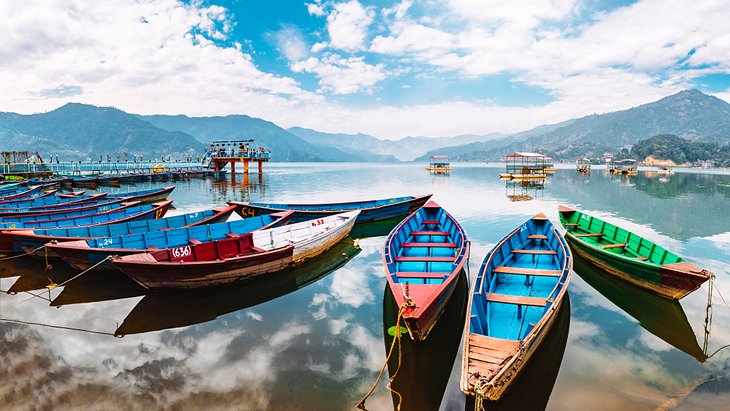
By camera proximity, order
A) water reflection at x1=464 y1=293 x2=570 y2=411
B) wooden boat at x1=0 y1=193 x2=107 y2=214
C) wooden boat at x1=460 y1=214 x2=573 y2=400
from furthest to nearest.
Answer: wooden boat at x1=0 y1=193 x2=107 y2=214 → water reflection at x1=464 y1=293 x2=570 y2=411 → wooden boat at x1=460 y1=214 x2=573 y2=400

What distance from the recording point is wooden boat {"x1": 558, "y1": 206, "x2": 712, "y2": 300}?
11780 millimetres

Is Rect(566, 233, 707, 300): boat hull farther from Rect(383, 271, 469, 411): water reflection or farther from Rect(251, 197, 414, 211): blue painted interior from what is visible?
Rect(251, 197, 414, 211): blue painted interior

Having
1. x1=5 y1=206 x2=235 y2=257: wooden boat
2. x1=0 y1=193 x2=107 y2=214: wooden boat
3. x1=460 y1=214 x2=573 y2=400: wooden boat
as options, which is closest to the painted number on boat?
x1=5 y1=206 x2=235 y2=257: wooden boat

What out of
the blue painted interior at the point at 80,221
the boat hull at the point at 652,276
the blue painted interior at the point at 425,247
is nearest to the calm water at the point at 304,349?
the boat hull at the point at 652,276

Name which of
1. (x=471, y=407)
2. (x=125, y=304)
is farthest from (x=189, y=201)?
(x=471, y=407)

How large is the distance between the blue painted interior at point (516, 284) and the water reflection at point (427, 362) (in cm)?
150

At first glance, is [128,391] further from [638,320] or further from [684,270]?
[684,270]

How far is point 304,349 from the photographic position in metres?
10.2

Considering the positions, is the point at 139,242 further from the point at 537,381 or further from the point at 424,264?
the point at 537,381

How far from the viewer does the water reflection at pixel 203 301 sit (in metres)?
11.6

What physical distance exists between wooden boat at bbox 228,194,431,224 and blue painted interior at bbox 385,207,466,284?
20.3ft

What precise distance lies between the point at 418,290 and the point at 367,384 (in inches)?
105

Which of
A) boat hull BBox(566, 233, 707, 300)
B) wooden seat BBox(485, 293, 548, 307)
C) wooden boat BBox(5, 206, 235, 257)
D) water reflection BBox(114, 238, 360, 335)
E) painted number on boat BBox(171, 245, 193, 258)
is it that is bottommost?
water reflection BBox(114, 238, 360, 335)

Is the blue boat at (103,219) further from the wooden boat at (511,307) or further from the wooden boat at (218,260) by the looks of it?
the wooden boat at (511,307)
